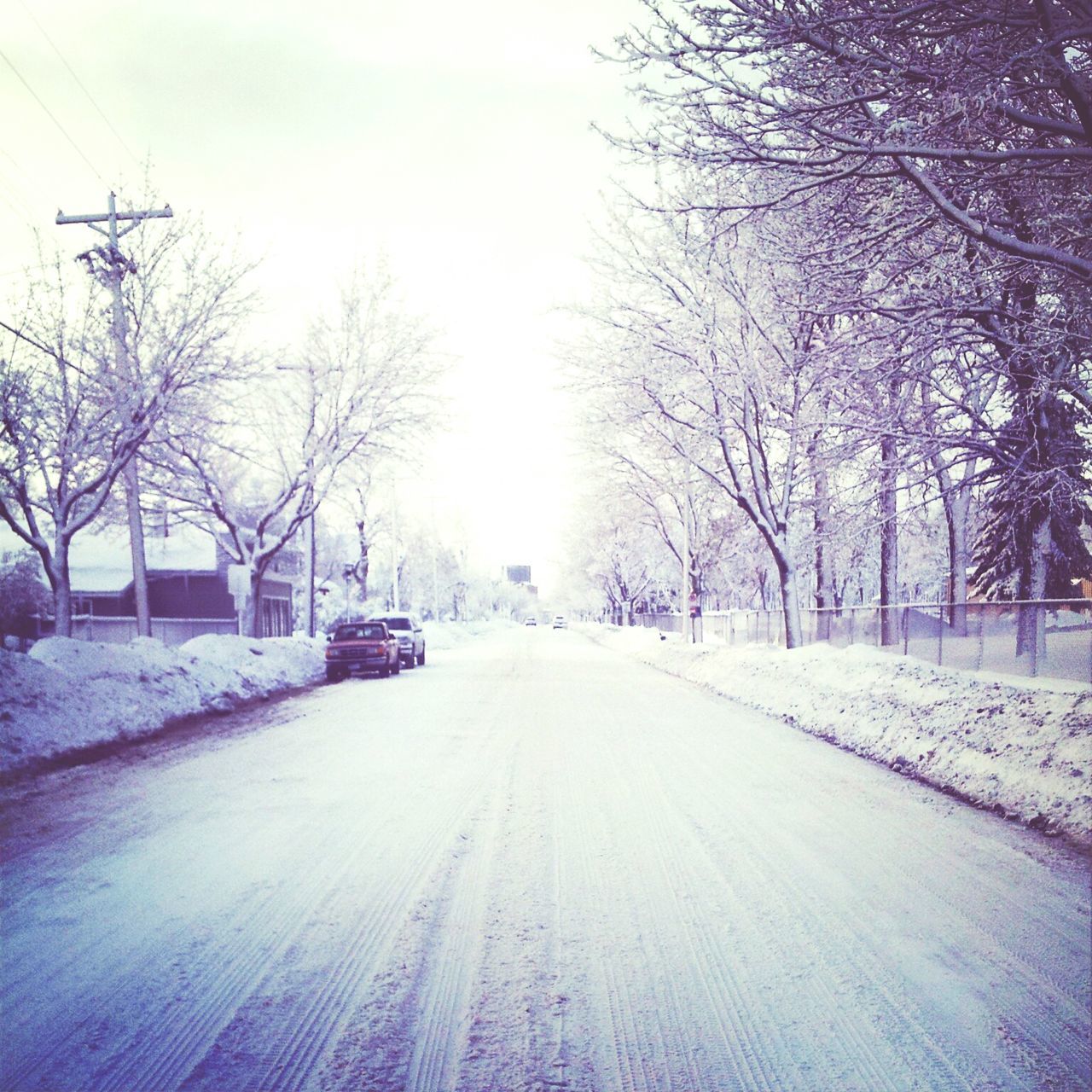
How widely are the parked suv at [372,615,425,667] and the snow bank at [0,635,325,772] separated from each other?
8638mm

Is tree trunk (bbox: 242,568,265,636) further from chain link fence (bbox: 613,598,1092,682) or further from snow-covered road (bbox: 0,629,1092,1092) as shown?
snow-covered road (bbox: 0,629,1092,1092)

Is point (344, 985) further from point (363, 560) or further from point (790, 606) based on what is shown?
point (363, 560)

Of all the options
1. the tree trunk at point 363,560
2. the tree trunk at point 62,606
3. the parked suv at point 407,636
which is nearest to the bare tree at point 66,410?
the tree trunk at point 62,606

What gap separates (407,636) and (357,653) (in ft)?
19.5

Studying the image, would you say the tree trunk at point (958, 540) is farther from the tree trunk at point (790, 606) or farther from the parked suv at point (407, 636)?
the parked suv at point (407, 636)

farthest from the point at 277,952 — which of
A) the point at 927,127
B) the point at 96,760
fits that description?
the point at 927,127

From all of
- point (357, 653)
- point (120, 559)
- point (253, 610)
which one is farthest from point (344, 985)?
point (120, 559)

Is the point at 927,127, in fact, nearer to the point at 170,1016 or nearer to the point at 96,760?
the point at 170,1016

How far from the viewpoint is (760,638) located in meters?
30.7

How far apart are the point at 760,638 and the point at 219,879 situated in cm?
2764

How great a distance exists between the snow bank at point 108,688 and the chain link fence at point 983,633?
45.5 feet

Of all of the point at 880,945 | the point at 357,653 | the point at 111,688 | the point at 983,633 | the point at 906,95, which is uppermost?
the point at 906,95

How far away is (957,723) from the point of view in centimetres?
930

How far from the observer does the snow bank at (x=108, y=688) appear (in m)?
9.86
